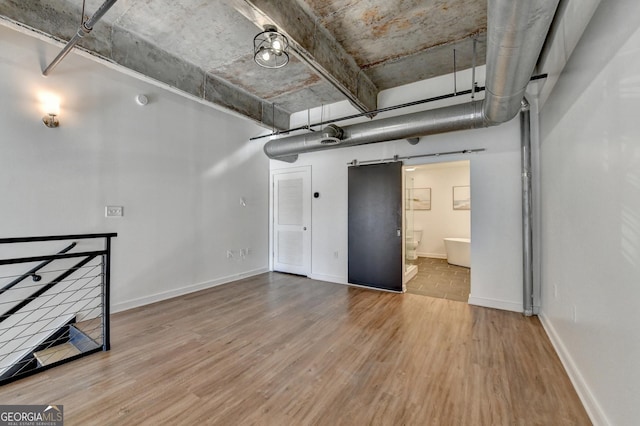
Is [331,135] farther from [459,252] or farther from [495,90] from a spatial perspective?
[459,252]

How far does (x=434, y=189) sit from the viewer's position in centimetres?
753

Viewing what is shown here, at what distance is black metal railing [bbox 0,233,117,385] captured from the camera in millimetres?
2564

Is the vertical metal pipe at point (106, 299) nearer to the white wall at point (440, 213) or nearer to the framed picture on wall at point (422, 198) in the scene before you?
the white wall at point (440, 213)

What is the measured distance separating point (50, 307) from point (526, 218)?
19.2 ft

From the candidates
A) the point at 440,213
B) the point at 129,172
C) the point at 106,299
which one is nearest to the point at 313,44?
the point at 129,172

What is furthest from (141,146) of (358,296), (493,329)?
(493,329)

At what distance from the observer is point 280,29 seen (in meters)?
2.25

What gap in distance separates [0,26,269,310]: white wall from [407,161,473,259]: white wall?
5.00m

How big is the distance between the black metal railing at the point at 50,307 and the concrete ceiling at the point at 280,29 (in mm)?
2058

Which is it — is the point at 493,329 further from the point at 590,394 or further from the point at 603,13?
the point at 603,13

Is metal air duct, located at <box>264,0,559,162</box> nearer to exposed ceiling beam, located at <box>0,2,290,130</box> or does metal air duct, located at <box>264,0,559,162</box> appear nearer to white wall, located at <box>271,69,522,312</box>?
white wall, located at <box>271,69,522,312</box>

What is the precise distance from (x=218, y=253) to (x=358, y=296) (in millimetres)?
2663

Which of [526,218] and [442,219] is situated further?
[442,219]

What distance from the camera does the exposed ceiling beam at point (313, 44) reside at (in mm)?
2111
